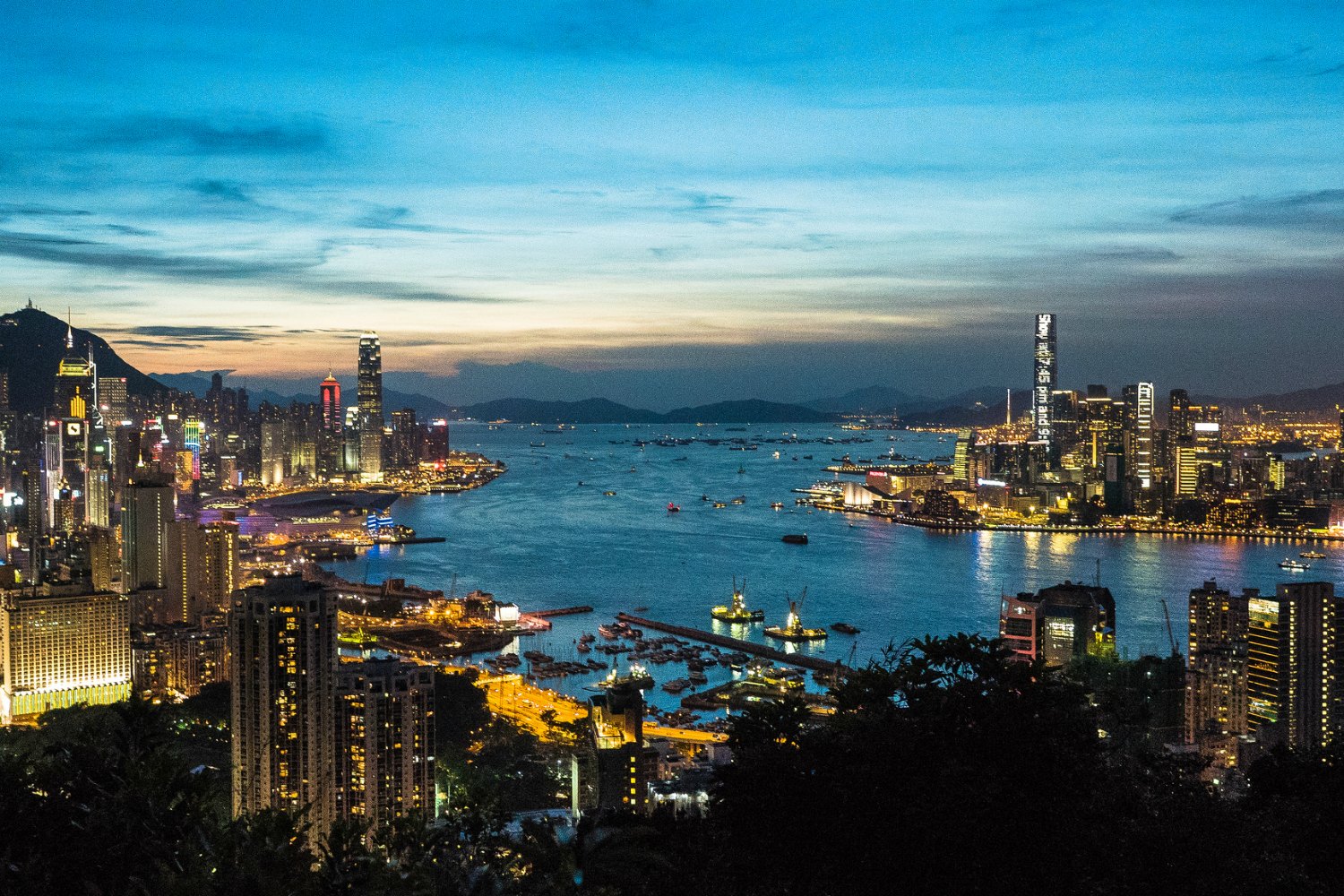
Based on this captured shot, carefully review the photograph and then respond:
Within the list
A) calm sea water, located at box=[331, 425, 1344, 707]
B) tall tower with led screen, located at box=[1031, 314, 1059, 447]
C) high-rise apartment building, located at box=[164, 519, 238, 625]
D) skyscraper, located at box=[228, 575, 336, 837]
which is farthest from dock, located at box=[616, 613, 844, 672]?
tall tower with led screen, located at box=[1031, 314, 1059, 447]

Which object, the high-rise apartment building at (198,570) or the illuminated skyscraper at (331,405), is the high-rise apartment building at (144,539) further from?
the illuminated skyscraper at (331,405)

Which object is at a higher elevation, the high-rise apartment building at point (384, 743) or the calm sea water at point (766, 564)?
the high-rise apartment building at point (384, 743)

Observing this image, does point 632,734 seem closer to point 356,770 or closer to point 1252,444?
point 356,770

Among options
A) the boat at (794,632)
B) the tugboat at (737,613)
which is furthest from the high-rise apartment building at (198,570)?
the boat at (794,632)

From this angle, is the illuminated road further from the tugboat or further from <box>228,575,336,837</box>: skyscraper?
the tugboat

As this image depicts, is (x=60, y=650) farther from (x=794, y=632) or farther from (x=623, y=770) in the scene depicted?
(x=623, y=770)

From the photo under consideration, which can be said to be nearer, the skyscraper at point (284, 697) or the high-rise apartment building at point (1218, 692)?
the skyscraper at point (284, 697)

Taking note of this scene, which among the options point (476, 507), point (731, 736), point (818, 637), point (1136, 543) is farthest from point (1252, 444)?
point (731, 736)
